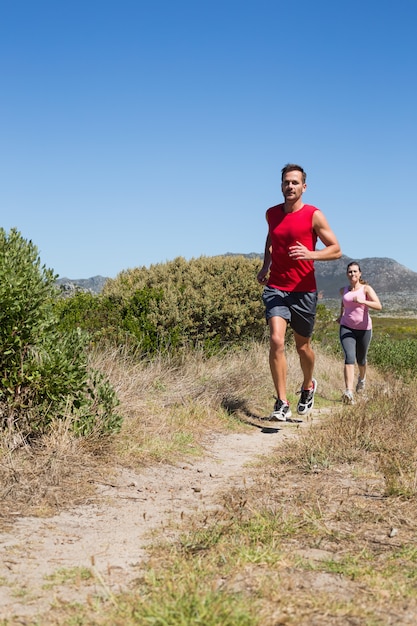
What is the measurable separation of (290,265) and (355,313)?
9.96ft

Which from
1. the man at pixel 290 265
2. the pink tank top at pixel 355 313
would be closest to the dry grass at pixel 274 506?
the man at pixel 290 265

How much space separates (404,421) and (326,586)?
367 centimetres

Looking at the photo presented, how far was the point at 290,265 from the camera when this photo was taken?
7180 mm

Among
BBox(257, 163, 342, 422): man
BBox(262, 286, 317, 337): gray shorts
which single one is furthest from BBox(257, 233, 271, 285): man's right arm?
BBox(262, 286, 317, 337): gray shorts

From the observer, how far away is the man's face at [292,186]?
709 cm

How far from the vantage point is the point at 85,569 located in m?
3.14

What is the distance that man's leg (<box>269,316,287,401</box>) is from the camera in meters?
7.10

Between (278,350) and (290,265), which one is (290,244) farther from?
(278,350)

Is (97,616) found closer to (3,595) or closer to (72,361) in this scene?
(3,595)

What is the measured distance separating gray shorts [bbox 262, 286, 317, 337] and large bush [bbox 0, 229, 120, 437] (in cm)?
234

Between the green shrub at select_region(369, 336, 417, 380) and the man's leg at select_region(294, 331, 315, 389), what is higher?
the man's leg at select_region(294, 331, 315, 389)

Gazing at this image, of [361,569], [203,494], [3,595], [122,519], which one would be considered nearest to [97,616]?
[3,595]

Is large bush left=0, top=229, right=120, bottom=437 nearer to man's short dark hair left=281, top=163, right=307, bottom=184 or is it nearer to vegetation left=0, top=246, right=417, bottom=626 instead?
vegetation left=0, top=246, right=417, bottom=626

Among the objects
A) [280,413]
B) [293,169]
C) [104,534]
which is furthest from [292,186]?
[104,534]
